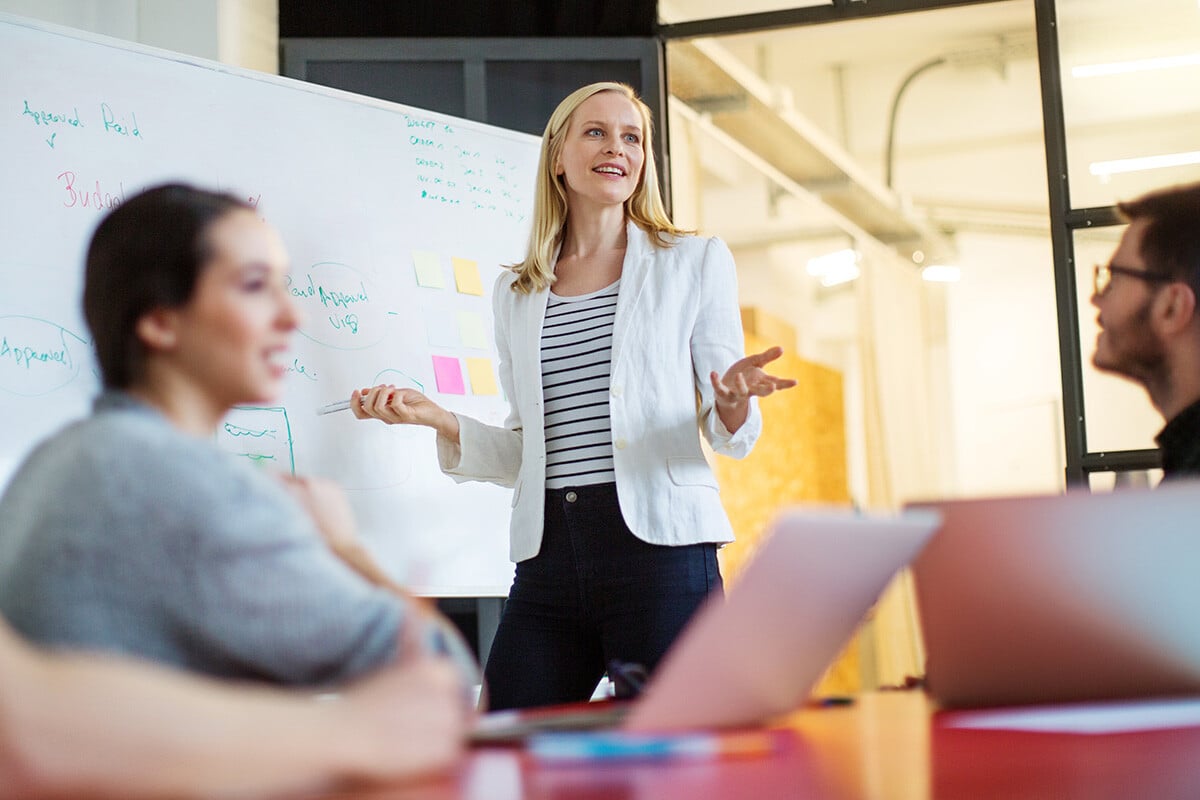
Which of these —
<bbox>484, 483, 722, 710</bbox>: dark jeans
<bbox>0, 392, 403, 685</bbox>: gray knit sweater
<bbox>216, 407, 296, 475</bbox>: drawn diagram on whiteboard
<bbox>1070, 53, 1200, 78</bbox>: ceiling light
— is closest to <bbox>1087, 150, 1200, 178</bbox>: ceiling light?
<bbox>1070, 53, 1200, 78</bbox>: ceiling light

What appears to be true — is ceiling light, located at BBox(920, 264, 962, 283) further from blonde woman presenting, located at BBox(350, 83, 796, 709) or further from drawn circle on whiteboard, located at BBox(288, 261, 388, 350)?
blonde woman presenting, located at BBox(350, 83, 796, 709)

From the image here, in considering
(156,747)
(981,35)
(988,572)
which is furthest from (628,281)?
(981,35)

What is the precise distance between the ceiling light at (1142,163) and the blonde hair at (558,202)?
158 cm

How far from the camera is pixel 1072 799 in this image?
0.67 m

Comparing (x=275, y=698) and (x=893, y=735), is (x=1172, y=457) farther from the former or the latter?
(x=275, y=698)

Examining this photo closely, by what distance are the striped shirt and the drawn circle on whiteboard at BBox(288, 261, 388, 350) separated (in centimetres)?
73

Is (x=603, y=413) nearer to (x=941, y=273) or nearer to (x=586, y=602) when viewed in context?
(x=586, y=602)

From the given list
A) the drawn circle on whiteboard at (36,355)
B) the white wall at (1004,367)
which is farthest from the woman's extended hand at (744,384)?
the white wall at (1004,367)

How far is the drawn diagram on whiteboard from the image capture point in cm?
260

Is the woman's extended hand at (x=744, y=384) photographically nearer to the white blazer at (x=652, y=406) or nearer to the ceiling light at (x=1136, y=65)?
the white blazer at (x=652, y=406)

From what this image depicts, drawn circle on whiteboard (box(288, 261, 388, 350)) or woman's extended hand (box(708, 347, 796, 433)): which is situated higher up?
drawn circle on whiteboard (box(288, 261, 388, 350))

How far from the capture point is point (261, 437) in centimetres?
264

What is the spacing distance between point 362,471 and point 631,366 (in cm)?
91

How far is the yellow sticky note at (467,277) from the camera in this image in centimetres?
307
